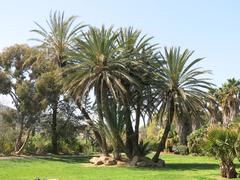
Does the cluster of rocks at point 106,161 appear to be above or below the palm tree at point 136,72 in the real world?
Result: below

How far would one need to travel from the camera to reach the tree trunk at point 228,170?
19938 millimetres

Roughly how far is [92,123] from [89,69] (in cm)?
463

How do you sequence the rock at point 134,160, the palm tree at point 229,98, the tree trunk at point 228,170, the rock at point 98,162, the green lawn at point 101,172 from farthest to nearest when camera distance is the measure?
the palm tree at point 229,98, the rock at point 98,162, the rock at point 134,160, the green lawn at point 101,172, the tree trunk at point 228,170

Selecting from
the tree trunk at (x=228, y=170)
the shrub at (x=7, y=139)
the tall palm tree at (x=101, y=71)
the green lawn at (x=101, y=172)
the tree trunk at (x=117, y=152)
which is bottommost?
the green lawn at (x=101, y=172)

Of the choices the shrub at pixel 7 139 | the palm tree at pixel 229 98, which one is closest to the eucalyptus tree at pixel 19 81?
the shrub at pixel 7 139

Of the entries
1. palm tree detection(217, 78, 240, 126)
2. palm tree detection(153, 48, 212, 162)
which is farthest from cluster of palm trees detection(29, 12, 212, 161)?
palm tree detection(217, 78, 240, 126)

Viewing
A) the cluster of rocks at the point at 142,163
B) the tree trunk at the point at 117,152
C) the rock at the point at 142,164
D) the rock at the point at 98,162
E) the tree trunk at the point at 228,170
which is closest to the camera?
the tree trunk at the point at 228,170

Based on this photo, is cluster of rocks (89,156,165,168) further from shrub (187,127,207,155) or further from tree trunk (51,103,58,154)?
shrub (187,127,207,155)

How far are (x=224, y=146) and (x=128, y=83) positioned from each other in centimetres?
1305

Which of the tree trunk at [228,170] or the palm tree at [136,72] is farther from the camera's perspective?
the palm tree at [136,72]

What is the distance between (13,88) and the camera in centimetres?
3991

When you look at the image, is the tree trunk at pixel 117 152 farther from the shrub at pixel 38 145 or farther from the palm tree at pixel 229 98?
the palm tree at pixel 229 98

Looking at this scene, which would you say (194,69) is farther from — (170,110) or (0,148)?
(0,148)

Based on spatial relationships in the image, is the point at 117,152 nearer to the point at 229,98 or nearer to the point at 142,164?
the point at 142,164
